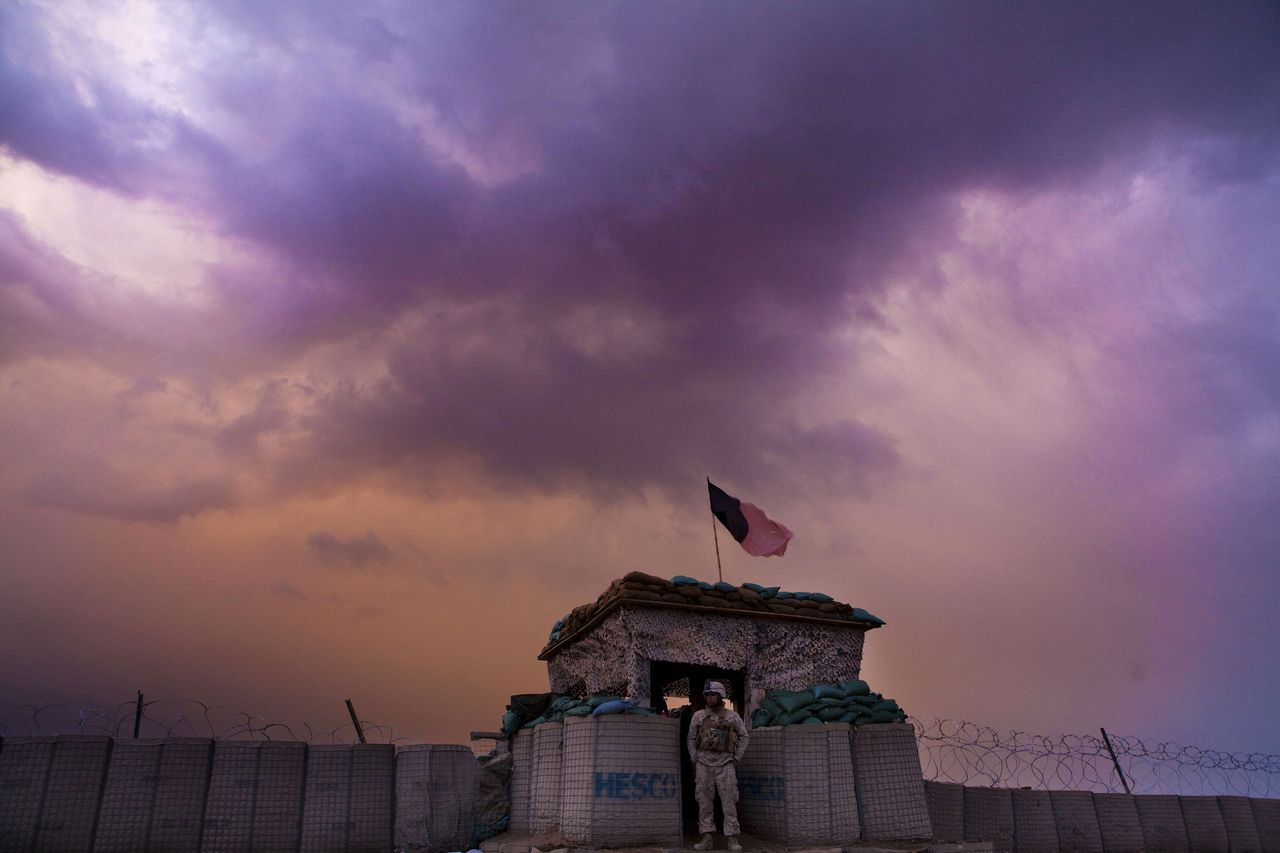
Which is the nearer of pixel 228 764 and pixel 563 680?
pixel 228 764

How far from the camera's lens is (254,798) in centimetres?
1143

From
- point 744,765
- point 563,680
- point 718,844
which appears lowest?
point 718,844

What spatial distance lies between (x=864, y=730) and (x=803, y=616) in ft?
10.1

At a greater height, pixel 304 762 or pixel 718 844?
pixel 304 762

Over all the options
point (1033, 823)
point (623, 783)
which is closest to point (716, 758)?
point (623, 783)

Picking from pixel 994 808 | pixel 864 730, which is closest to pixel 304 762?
pixel 864 730

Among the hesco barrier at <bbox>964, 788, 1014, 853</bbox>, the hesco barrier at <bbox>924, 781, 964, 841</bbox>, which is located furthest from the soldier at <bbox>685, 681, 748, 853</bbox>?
the hesco barrier at <bbox>964, 788, 1014, 853</bbox>

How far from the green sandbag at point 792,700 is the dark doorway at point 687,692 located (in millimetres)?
1835

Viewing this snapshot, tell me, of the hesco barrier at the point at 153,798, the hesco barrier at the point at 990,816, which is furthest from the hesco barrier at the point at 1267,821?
the hesco barrier at the point at 153,798

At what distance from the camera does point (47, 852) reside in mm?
10656

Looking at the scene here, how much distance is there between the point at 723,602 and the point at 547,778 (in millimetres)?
3961

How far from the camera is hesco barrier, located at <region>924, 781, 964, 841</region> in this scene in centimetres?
1286

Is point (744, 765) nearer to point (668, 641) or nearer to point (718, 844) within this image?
point (718, 844)

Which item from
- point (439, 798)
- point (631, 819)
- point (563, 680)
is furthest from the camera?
point (563, 680)
